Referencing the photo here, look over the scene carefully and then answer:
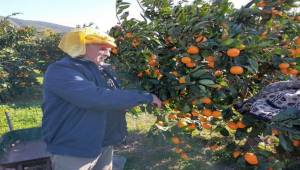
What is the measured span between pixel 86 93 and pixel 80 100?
0.22 feet

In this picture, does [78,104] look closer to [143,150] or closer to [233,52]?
[233,52]

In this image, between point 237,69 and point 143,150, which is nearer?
point 237,69

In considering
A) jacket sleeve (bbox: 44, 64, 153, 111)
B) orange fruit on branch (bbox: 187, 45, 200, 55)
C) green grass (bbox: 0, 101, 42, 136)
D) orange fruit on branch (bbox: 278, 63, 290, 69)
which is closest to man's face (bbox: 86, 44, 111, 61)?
jacket sleeve (bbox: 44, 64, 153, 111)

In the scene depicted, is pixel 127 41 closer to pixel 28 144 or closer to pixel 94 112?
pixel 94 112

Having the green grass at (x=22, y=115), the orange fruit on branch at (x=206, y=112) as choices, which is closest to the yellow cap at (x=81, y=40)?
the orange fruit on branch at (x=206, y=112)

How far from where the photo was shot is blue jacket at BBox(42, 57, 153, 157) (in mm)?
2607

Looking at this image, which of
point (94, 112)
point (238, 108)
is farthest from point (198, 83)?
point (94, 112)

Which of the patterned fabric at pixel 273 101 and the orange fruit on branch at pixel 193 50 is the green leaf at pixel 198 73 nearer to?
the orange fruit on branch at pixel 193 50

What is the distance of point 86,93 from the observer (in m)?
2.58

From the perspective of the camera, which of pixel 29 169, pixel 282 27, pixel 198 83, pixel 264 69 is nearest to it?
pixel 198 83

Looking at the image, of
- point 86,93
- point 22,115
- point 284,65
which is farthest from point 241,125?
point 22,115

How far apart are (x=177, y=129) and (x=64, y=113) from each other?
0.81m

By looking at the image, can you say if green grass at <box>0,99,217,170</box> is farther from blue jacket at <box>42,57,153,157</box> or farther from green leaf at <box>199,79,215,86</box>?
green leaf at <box>199,79,215,86</box>

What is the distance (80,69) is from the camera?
276 centimetres
